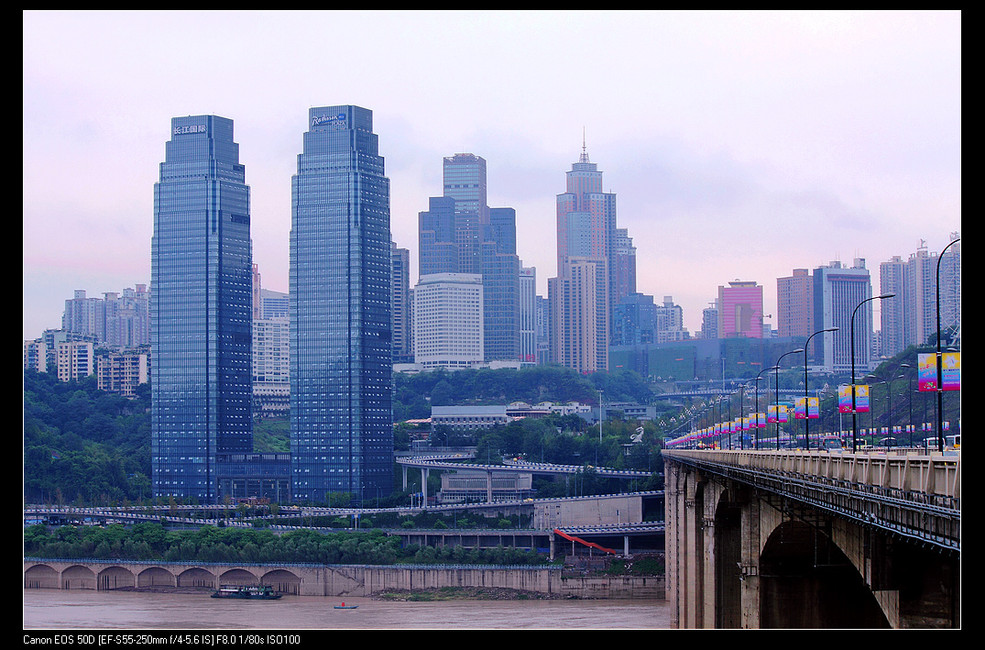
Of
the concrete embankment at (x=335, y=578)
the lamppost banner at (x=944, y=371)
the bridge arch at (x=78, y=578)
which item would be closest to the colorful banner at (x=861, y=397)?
the lamppost banner at (x=944, y=371)

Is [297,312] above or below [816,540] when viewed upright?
above

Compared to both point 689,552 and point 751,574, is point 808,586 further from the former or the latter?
point 689,552

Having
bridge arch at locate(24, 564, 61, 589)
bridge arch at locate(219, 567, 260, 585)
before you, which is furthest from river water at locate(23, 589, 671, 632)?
bridge arch at locate(219, 567, 260, 585)

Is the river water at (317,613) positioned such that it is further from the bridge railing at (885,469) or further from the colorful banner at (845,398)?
the bridge railing at (885,469)

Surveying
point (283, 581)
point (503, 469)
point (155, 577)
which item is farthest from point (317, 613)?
point (503, 469)

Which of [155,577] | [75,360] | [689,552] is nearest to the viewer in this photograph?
[689,552]

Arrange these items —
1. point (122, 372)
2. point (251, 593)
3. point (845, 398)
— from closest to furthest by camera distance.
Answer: point (845, 398) < point (251, 593) < point (122, 372)

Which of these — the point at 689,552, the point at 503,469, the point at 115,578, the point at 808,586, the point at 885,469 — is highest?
the point at 885,469

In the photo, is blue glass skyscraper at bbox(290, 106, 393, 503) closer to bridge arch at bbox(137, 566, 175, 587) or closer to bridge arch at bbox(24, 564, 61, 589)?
bridge arch at bbox(137, 566, 175, 587)

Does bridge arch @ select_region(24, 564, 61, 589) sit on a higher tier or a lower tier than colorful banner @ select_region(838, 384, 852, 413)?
lower
